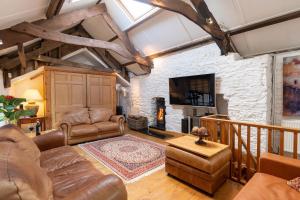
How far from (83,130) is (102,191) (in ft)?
10.2

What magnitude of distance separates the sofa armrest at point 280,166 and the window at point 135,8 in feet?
12.1

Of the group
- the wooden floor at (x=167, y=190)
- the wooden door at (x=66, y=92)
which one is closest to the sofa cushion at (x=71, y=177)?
the wooden floor at (x=167, y=190)

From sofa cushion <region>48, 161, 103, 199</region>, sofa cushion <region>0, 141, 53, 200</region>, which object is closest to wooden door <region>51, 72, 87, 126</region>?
sofa cushion <region>48, 161, 103, 199</region>

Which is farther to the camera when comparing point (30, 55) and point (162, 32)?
point (30, 55)

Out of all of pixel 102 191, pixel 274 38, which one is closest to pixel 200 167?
pixel 102 191

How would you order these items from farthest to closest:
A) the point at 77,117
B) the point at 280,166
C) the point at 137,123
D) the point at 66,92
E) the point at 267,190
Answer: the point at 137,123, the point at 66,92, the point at 77,117, the point at 280,166, the point at 267,190

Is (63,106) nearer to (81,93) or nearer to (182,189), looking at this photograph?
Result: (81,93)

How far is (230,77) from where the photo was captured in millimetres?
3775

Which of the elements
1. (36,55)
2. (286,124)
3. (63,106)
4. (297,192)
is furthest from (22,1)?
(286,124)

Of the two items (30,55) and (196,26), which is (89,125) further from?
(196,26)

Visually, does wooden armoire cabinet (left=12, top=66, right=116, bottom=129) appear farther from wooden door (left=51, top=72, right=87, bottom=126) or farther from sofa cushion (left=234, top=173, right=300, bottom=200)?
sofa cushion (left=234, top=173, right=300, bottom=200)

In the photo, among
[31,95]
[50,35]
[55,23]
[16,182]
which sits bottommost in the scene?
[16,182]

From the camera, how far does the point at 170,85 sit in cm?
493

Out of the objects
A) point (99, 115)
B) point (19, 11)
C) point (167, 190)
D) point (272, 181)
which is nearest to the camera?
point (272, 181)
